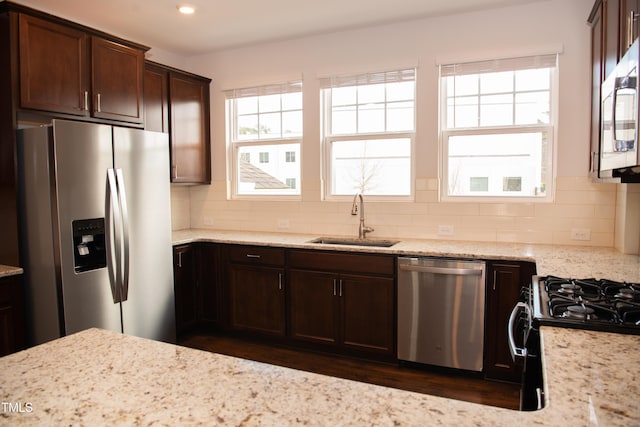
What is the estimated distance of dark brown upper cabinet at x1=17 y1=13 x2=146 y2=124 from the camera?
2.59m

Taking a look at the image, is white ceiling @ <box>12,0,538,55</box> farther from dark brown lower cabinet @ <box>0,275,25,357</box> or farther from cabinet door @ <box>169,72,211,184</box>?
dark brown lower cabinet @ <box>0,275,25,357</box>

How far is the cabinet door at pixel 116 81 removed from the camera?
3.00 metres

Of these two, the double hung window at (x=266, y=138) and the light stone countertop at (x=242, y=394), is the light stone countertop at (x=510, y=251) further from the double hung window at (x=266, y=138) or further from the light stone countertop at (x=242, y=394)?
the light stone countertop at (x=242, y=394)

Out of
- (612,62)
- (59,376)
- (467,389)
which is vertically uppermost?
(612,62)

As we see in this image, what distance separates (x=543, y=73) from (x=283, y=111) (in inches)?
90.4

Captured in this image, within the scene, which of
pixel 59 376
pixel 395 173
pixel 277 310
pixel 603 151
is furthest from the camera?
pixel 395 173

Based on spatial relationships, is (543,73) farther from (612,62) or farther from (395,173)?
(395,173)

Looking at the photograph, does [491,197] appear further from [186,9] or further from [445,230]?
[186,9]

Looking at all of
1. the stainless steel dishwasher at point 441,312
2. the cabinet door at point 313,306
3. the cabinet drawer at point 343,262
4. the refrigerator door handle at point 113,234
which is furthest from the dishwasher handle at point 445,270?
the refrigerator door handle at point 113,234

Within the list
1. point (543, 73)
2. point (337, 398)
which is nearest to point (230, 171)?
point (543, 73)

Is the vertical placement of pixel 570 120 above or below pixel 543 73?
below

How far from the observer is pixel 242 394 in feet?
2.99

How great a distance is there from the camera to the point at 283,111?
4.20m

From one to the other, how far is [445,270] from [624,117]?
1523mm
